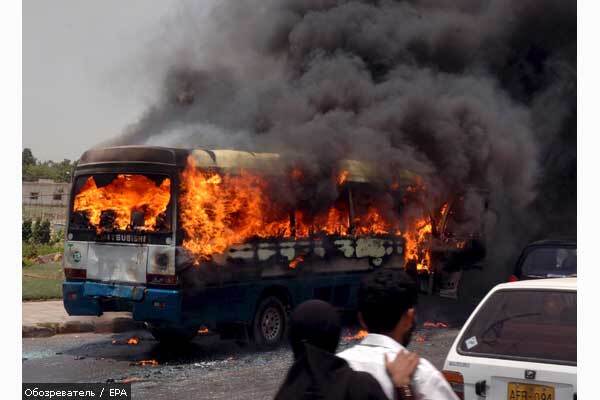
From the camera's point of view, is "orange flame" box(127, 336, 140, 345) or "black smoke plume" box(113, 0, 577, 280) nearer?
"orange flame" box(127, 336, 140, 345)

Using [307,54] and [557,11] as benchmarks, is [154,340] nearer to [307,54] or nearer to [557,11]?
[307,54]

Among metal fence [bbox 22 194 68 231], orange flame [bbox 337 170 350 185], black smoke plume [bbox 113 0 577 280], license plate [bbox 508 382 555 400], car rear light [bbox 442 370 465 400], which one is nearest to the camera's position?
license plate [bbox 508 382 555 400]

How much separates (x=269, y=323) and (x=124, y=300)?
6.29 ft

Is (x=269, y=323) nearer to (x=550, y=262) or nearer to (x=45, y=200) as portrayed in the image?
(x=550, y=262)

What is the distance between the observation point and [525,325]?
15.4 ft

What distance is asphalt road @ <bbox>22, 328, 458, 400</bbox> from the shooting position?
7.52 meters

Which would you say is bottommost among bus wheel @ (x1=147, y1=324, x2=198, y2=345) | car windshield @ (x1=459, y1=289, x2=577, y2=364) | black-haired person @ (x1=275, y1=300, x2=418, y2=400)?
bus wheel @ (x1=147, y1=324, x2=198, y2=345)

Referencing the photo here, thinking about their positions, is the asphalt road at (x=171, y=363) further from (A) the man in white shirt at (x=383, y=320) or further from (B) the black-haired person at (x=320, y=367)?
(B) the black-haired person at (x=320, y=367)

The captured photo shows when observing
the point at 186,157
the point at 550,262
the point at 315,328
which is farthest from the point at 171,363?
the point at 315,328

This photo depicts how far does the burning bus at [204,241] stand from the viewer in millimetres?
8875

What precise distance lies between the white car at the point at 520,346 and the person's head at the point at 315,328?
2.11m

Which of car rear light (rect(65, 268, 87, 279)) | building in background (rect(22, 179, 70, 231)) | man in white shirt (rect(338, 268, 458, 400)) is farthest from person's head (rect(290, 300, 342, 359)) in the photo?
building in background (rect(22, 179, 70, 231))

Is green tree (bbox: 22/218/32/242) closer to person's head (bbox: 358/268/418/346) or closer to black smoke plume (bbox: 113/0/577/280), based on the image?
black smoke plume (bbox: 113/0/577/280)
